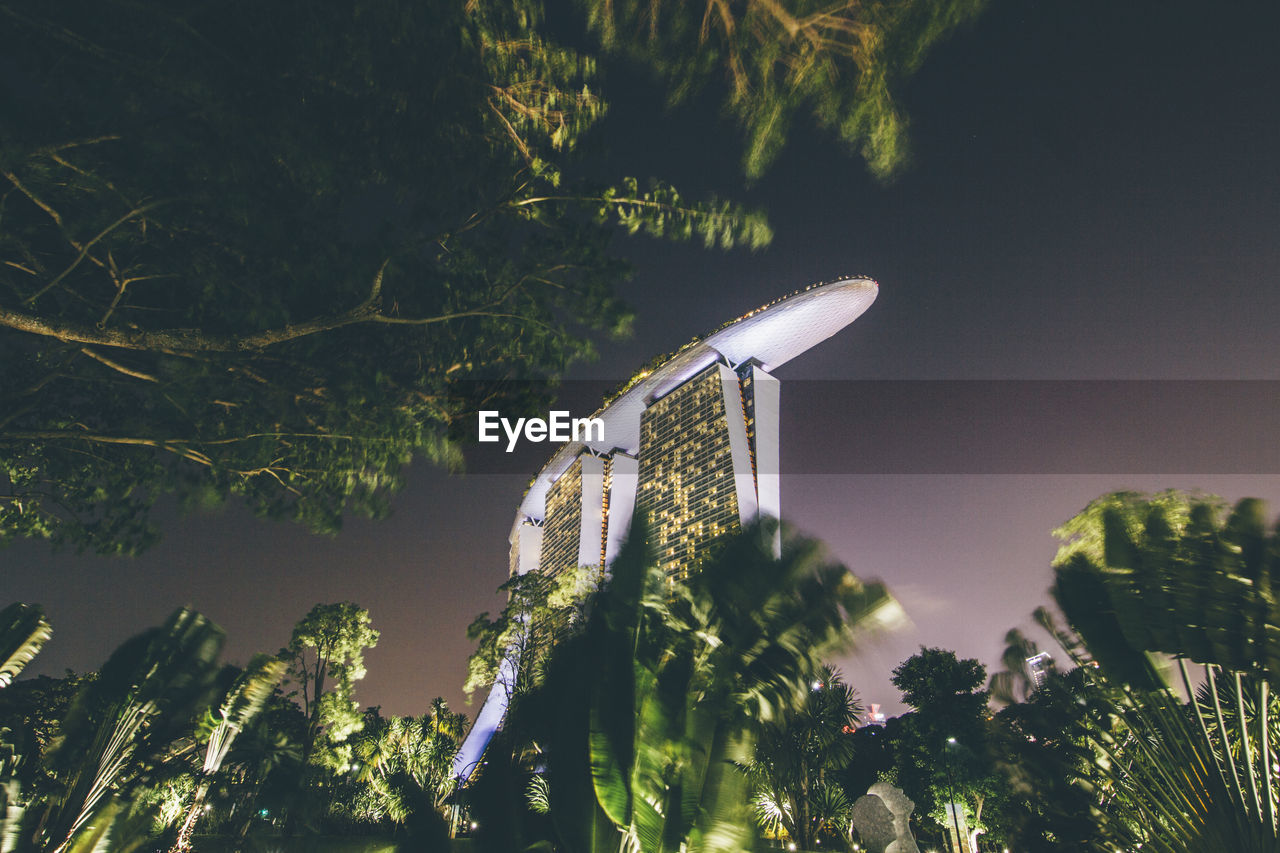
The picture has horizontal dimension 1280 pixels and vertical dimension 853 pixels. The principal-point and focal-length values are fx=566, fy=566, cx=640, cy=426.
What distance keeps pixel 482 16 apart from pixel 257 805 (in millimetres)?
28804

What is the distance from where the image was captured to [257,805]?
22250 millimetres

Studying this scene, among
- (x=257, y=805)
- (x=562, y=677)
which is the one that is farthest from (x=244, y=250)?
(x=257, y=805)

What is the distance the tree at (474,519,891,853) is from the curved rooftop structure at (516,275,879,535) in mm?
25928

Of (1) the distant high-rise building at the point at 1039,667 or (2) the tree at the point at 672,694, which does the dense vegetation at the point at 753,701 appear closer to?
(2) the tree at the point at 672,694

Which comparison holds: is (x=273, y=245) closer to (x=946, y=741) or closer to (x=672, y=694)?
(x=672, y=694)

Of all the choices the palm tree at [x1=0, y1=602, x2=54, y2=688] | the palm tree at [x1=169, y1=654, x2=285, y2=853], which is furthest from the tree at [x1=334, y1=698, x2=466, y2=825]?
the palm tree at [x1=0, y1=602, x2=54, y2=688]

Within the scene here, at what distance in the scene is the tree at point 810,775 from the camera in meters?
16.2

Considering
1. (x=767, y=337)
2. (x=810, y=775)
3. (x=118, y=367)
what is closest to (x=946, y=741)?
(x=810, y=775)

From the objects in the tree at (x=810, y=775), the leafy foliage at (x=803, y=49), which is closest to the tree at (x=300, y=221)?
the leafy foliage at (x=803, y=49)

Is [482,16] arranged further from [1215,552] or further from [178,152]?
[1215,552]

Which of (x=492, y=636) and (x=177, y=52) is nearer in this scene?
(x=177, y=52)

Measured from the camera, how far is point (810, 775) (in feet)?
59.3

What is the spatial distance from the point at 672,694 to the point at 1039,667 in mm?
11854

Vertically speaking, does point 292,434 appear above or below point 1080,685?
above
